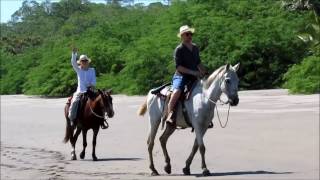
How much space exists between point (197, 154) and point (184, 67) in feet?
11.5

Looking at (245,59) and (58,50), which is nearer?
(245,59)

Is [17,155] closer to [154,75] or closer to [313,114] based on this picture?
[313,114]

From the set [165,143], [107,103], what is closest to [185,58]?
[165,143]

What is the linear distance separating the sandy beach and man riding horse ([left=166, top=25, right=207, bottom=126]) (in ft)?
4.37

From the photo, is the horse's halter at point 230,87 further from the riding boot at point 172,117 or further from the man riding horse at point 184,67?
the riding boot at point 172,117

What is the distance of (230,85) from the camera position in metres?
11.8

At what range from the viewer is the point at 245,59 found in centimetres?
4075

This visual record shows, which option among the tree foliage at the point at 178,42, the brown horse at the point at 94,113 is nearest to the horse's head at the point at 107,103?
the brown horse at the point at 94,113

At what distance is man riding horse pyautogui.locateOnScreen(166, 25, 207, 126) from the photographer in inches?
481

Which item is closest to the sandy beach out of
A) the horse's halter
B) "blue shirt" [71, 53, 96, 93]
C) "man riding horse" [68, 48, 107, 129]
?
"man riding horse" [68, 48, 107, 129]

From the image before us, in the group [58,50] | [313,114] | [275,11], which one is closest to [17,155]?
[313,114]

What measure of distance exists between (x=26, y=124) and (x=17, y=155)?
1041 cm

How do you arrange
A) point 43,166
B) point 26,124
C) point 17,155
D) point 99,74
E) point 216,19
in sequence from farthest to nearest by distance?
point 99,74
point 216,19
point 26,124
point 17,155
point 43,166

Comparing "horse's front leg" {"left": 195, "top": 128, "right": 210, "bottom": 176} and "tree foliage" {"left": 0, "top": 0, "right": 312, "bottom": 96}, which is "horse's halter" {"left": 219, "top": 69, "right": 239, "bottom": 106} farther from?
"tree foliage" {"left": 0, "top": 0, "right": 312, "bottom": 96}
